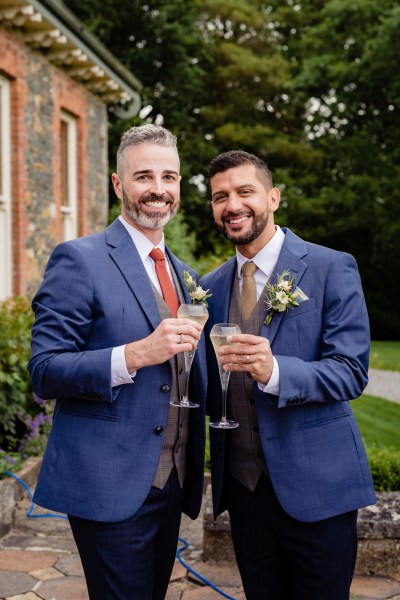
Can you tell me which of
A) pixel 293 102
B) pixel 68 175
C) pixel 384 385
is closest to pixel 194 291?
pixel 68 175

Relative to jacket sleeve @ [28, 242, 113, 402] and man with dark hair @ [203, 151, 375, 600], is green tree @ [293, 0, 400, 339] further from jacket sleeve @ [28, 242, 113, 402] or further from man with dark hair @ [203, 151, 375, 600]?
jacket sleeve @ [28, 242, 113, 402]

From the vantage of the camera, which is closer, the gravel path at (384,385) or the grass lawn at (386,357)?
the gravel path at (384,385)

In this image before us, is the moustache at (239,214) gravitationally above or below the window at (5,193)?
below

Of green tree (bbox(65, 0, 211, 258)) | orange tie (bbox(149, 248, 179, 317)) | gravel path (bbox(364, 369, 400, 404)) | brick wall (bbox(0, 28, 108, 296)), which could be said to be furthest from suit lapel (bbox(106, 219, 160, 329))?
green tree (bbox(65, 0, 211, 258))

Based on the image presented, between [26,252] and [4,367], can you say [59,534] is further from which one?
[26,252]

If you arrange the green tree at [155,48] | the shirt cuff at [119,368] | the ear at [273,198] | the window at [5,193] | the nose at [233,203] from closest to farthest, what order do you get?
the shirt cuff at [119,368] < the nose at [233,203] < the ear at [273,198] < the window at [5,193] < the green tree at [155,48]

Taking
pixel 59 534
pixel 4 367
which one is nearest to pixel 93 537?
pixel 59 534

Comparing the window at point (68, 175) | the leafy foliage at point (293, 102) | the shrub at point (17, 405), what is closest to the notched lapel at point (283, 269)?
the shrub at point (17, 405)

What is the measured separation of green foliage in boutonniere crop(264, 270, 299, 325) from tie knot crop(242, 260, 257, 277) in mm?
201

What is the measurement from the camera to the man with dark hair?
2.77 m

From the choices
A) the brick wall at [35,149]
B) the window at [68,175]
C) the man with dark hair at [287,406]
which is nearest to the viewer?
the man with dark hair at [287,406]

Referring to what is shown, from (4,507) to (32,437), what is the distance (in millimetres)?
1386

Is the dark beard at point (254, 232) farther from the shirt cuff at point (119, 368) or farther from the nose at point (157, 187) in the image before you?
the shirt cuff at point (119, 368)

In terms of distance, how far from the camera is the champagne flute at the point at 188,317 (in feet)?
8.66
